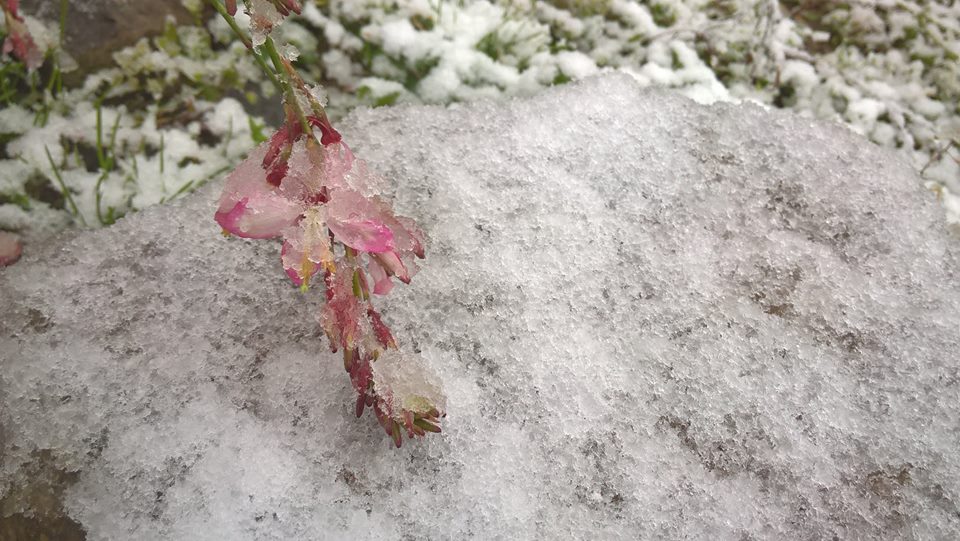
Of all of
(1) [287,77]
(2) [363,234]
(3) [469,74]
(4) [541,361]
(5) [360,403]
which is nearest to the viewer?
(1) [287,77]

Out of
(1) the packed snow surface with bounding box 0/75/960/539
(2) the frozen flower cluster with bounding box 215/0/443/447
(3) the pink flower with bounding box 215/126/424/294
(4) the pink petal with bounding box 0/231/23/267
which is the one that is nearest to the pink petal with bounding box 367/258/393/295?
(2) the frozen flower cluster with bounding box 215/0/443/447

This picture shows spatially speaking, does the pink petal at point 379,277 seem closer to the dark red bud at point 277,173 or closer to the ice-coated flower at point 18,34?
the dark red bud at point 277,173

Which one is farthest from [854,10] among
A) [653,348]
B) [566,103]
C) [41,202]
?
[41,202]

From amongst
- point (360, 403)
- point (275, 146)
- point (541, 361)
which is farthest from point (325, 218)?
point (541, 361)

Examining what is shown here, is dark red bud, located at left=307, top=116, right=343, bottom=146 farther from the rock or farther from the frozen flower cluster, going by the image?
the rock

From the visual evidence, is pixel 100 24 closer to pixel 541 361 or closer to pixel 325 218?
pixel 325 218
